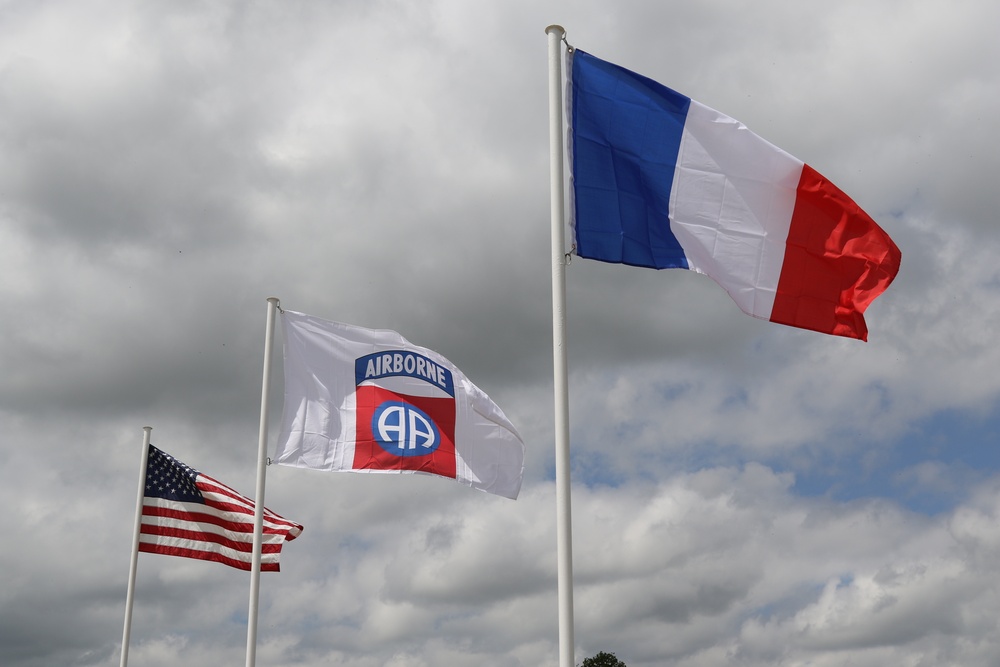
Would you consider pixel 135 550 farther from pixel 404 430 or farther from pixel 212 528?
pixel 404 430

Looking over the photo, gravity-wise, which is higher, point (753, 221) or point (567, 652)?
point (753, 221)

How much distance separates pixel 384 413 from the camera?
74.6 feet

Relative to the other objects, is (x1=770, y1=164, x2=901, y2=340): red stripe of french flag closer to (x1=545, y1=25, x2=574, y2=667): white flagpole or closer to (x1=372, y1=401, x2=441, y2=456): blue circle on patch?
(x1=545, y1=25, x2=574, y2=667): white flagpole

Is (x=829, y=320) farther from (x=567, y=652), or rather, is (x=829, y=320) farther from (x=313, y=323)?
(x=313, y=323)

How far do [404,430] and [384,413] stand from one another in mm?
610

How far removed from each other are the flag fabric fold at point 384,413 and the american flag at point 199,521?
275 inches

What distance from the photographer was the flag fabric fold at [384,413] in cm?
2227

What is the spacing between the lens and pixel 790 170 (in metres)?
16.0

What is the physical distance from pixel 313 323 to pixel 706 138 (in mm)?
10495

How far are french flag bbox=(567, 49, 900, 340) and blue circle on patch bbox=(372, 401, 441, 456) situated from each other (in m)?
8.56

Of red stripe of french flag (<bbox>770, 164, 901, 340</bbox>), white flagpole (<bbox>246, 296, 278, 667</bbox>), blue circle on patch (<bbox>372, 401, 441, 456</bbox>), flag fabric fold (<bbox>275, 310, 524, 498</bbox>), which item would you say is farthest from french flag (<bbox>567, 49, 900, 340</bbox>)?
white flagpole (<bbox>246, 296, 278, 667</bbox>)

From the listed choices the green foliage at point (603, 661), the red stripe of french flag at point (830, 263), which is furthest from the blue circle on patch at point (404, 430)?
the green foliage at point (603, 661)

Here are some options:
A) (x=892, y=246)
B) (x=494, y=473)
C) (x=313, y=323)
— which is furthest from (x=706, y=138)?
(x=313, y=323)

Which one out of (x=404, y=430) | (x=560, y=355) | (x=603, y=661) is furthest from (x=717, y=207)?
(x=603, y=661)
